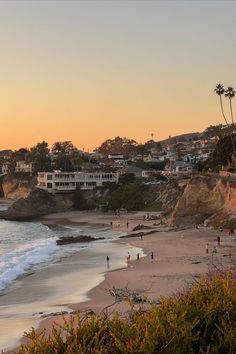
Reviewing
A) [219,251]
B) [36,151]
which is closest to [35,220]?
[219,251]

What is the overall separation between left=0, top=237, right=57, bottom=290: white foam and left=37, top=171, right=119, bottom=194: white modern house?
141 ft

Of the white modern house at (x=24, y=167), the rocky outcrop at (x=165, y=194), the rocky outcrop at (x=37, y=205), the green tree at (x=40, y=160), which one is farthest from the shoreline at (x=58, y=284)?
the white modern house at (x=24, y=167)

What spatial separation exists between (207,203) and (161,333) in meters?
51.2

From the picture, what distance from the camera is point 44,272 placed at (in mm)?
31062

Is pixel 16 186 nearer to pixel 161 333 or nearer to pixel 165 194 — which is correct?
pixel 165 194

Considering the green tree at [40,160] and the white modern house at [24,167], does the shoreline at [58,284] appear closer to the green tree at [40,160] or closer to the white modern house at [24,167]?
the green tree at [40,160]

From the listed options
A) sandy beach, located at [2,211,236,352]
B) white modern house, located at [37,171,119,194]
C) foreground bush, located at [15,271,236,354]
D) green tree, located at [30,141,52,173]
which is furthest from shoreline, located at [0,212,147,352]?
green tree, located at [30,141,52,173]

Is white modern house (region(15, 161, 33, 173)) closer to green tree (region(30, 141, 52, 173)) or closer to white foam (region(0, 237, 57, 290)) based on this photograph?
green tree (region(30, 141, 52, 173))

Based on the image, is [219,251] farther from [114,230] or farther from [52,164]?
[52,164]

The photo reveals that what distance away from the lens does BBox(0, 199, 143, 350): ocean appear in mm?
19891

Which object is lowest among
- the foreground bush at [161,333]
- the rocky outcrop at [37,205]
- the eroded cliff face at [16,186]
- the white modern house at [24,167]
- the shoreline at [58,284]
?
the shoreline at [58,284]

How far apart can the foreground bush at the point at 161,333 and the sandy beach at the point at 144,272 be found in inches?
302

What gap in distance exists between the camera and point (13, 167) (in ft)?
466

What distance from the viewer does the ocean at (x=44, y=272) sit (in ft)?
65.3
